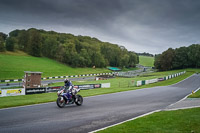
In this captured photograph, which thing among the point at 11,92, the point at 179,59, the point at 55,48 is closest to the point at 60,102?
the point at 11,92

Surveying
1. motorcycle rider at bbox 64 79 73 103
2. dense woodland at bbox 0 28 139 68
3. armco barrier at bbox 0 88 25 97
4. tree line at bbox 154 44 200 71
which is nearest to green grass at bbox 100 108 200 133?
motorcycle rider at bbox 64 79 73 103

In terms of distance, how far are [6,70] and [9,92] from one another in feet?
120

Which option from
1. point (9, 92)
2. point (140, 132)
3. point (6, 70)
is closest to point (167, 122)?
point (140, 132)

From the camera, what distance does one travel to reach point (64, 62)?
86000mm

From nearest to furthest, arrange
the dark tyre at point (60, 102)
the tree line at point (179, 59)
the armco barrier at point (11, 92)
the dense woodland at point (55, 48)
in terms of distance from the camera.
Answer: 1. the dark tyre at point (60, 102)
2. the armco barrier at point (11, 92)
3. the dense woodland at point (55, 48)
4. the tree line at point (179, 59)

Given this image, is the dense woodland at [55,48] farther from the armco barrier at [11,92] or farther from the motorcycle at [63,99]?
the motorcycle at [63,99]

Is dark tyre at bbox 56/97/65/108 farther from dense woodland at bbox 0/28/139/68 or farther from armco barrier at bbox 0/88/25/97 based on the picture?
dense woodland at bbox 0/28/139/68

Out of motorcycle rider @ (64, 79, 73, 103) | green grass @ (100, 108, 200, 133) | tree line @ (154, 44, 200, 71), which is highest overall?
tree line @ (154, 44, 200, 71)

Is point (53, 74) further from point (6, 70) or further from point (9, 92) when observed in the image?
point (9, 92)

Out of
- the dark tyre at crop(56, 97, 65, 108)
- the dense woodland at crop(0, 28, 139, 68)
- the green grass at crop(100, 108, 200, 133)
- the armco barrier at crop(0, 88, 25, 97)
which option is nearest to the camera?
the green grass at crop(100, 108, 200, 133)

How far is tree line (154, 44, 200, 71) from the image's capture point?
9706 centimetres

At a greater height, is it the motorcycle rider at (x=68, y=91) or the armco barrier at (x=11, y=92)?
the motorcycle rider at (x=68, y=91)

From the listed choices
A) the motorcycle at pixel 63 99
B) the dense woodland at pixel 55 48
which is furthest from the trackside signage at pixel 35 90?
the dense woodland at pixel 55 48

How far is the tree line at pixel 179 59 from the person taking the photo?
97.1 meters
